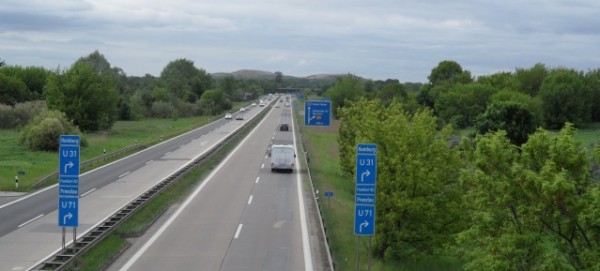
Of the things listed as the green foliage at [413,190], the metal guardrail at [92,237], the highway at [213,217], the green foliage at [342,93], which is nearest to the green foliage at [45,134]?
the highway at [213,217]

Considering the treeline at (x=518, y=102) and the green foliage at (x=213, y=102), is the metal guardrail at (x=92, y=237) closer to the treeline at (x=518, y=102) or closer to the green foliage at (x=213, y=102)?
the treeline at (x=518, y=102)

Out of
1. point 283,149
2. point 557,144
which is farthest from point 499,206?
point 283,149

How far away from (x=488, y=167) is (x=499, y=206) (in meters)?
1.06

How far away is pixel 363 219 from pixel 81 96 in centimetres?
6827

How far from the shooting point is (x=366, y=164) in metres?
17.3

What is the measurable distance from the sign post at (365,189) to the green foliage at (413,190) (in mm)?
8231

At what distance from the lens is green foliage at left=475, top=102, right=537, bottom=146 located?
68.3 metres

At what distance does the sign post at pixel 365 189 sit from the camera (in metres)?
17.2

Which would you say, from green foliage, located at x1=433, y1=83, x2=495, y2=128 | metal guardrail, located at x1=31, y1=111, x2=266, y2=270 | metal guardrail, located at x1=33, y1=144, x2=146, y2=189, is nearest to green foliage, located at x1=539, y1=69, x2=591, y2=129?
green foliage, located at x1=433, y1=83, x2=495, y2=128

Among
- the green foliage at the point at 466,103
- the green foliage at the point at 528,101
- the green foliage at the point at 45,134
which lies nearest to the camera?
the green foliage at the point at 45,134

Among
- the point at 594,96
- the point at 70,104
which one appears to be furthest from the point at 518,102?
the point at 70,104

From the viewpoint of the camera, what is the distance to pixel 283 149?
45.8 metres

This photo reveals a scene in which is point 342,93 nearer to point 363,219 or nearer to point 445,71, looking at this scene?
point 363,219

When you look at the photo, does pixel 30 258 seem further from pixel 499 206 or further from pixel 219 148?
pixel 219 148
